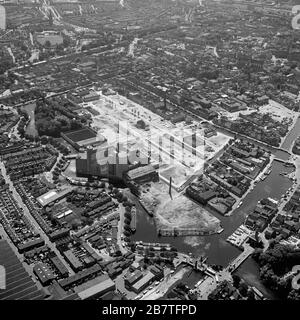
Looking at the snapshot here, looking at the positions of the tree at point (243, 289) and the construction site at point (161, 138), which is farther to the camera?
the construction site at point (161, 138)

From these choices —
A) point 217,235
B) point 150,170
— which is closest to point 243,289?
point 217,235

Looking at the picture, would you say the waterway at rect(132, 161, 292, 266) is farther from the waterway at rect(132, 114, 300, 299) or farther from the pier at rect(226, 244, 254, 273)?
the pier at rect(226, 244, 254, 273)

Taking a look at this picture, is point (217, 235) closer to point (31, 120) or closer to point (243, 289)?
point (243, 289)

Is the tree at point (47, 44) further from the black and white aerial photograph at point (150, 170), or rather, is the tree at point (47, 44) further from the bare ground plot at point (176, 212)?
the bare ground plot at point (176, 212)

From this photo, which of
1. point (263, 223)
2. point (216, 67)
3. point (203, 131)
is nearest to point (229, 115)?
point (203, 131)

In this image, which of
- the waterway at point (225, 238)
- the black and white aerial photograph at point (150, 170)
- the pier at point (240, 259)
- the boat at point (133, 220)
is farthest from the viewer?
the boat at point (133, 220)

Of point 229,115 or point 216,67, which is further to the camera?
point 216,67

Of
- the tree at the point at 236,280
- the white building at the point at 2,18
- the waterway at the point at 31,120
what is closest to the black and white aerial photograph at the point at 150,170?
the tree at the point at 236,280

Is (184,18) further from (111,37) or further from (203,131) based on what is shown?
(203,131)
